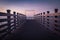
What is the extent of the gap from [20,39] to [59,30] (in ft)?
7.25

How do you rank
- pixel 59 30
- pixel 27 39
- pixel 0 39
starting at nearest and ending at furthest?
pixel 0 39 < pixel 27 39 < pixel 59 30

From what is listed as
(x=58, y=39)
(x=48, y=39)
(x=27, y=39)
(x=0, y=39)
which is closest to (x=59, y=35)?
(x=58, y=39)

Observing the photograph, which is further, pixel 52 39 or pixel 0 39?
pixel 52 39

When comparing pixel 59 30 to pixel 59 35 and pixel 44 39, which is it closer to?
pixel 59 35

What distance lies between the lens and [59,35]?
217 inches

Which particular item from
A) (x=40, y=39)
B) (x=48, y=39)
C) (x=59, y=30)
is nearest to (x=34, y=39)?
(x=40, y=39)

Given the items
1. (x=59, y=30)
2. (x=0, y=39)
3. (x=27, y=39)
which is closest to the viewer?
(x=0, y=39)

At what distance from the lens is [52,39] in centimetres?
527

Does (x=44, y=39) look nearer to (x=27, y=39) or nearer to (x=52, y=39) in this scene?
(x=52, y=39)

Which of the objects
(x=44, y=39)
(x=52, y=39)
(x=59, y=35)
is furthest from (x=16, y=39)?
(x=59, y=35)

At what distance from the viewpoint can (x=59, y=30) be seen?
19.6ft

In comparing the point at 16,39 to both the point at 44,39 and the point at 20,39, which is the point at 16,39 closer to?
the point at 20,39

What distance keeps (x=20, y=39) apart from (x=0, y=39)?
121 centimetres

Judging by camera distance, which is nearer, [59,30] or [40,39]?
[40,39]
